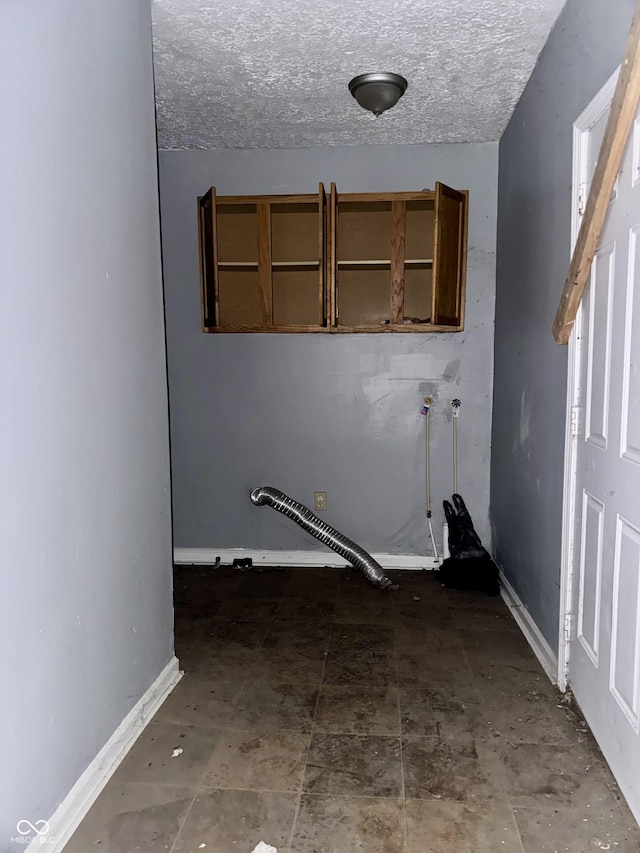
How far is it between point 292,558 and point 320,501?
0.42 metres

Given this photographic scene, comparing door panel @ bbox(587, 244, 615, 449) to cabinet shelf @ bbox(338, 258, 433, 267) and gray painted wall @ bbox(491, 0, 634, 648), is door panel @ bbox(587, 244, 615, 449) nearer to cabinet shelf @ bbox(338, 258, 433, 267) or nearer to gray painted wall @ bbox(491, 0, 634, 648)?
gray painted wall @ bbox(491, 0, 634, 648)

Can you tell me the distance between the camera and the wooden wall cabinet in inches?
137

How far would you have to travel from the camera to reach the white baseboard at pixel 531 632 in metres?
2.37

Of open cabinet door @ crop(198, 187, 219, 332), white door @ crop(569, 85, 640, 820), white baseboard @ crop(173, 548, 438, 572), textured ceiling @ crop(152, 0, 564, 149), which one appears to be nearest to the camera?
white door @ crop(569, 85, 640, 820)

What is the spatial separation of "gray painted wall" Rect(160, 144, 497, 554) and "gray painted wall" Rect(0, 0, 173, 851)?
160 cm

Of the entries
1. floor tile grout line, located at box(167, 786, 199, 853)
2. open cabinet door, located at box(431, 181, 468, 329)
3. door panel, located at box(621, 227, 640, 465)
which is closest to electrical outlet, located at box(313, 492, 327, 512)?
open cabinet door, located at box(431, 181, 468, 329)

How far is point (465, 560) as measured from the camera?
3.43m

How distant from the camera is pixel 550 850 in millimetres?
1503

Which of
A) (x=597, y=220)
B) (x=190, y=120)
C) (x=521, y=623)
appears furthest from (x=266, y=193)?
(x=521, y=623)

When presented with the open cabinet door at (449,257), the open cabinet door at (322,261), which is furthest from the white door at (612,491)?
the open cabinet door at (322,261)

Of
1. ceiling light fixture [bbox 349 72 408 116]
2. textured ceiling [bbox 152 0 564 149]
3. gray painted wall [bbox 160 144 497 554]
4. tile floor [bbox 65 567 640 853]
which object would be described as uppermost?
textured ceiling [bbox 152 0 564 149]

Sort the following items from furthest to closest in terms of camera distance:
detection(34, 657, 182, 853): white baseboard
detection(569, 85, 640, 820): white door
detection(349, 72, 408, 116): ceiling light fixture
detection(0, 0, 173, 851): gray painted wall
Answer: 1. detection(349, 72, 408, 116): ceiling light fixture
2. detection(569, 85, 640, 820): white door
3. detection(34, 657, 182, 853): white baseboard
4. detection(0, 0, 173, 851): gray painted wall

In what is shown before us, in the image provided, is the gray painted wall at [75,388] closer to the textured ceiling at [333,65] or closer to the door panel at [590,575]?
the textured ceiling at [333,65]

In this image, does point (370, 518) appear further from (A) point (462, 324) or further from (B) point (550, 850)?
(B) point (550, 850)
